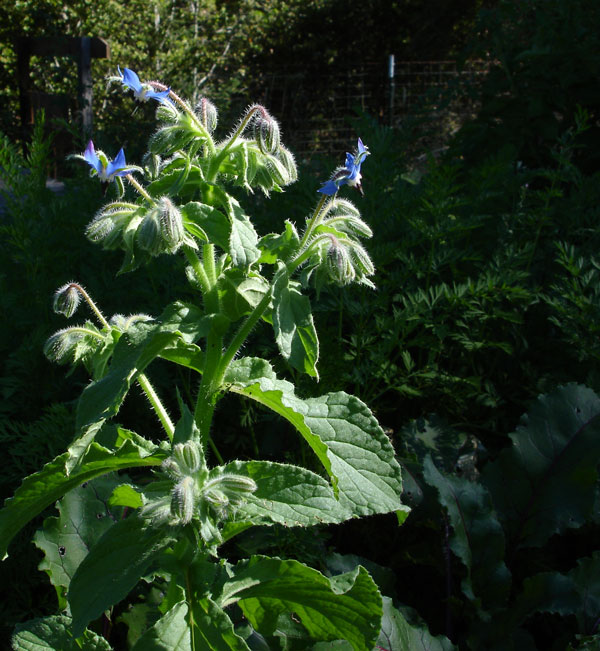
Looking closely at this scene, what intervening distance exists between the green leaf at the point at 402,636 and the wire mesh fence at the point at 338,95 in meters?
8.62

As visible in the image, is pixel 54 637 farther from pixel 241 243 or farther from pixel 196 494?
pixel 241 243

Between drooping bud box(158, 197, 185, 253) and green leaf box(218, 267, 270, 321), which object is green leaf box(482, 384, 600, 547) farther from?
drooping bud box(158, 197, 185, 253)

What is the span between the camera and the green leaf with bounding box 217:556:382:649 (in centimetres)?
149

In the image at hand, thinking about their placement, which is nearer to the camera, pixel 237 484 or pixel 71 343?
pixel 237 484

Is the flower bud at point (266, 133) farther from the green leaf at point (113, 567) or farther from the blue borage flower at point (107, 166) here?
the green leaf at point (113, 567)

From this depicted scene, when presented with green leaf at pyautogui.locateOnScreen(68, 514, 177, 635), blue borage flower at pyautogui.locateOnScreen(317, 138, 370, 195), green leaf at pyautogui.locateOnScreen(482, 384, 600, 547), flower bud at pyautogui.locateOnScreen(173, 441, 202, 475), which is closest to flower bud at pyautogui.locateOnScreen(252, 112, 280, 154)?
blue borage flower at pyautogui.locateOnScreen(317, 138, 370, 195)

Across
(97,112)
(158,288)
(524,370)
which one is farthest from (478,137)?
(97,112)

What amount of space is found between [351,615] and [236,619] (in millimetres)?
504

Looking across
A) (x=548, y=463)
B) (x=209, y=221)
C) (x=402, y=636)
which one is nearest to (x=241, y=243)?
(x=209, y=221)

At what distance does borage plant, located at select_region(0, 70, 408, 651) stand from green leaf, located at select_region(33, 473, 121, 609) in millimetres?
486

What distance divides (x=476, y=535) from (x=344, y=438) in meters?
1.08

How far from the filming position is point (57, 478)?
1.37 m

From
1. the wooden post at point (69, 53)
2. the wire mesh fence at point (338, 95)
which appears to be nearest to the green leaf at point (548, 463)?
the wooden post at point (69, 53)

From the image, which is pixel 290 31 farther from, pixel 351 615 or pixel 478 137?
pixel 351 615
